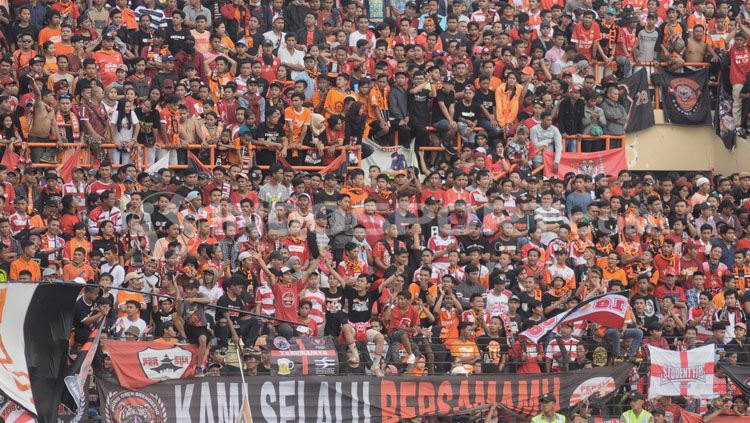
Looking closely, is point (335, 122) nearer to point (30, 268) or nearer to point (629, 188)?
point (629, 188)

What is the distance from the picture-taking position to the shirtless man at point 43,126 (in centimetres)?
2078

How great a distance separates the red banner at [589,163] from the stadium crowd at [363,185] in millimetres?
295

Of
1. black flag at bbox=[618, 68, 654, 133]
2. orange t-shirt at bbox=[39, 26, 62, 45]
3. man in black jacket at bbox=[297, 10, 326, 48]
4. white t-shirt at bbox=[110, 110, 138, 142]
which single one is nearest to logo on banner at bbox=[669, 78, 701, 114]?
black flag at bbox=[618, 68, 654, 133]

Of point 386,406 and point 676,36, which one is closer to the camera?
point 386,406

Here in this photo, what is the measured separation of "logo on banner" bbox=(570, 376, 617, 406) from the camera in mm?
18266

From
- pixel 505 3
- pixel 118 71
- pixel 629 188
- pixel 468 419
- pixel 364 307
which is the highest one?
pixel 505 3

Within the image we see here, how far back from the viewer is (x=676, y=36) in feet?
83.5

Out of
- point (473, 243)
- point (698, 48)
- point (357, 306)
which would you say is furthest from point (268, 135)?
point (698, 48)

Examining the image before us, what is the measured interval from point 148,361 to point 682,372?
6.26 meters

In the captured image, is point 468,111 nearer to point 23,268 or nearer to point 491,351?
point 491,351

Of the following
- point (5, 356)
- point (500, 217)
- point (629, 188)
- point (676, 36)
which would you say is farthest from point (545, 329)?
point (676, 36)

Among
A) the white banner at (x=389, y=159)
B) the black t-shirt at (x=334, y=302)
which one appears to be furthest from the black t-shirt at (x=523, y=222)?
the black t-shirt at (x=334, y=302)

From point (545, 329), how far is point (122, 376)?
500 centimetres

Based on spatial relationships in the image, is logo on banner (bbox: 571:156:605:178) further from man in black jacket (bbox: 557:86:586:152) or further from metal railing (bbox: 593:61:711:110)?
metal railing (bbox: 593:61:711:110)
